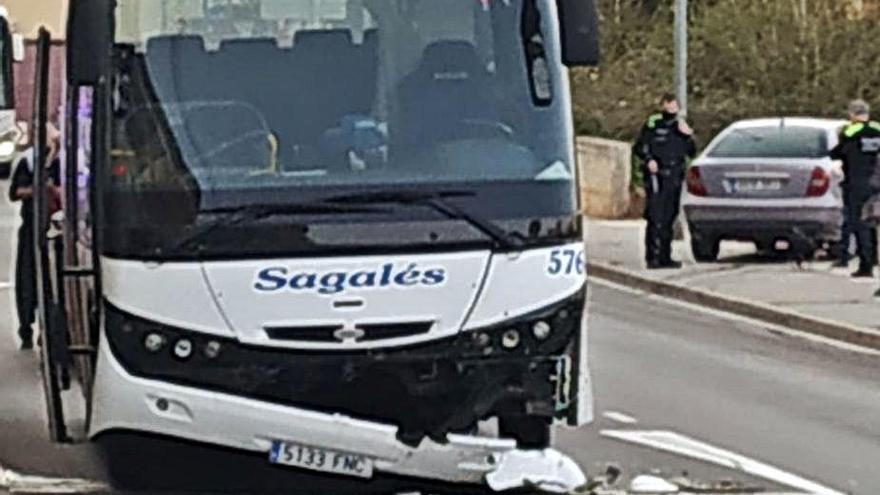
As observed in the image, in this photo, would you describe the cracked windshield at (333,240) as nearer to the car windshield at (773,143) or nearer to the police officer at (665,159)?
the police officer at (665,159)

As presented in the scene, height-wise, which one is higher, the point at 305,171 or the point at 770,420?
the point at 305,171

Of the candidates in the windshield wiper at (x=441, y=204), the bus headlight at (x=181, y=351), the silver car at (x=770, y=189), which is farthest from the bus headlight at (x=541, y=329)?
the silver car at (x=770, y=189)

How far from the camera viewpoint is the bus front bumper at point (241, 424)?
32.5 feet

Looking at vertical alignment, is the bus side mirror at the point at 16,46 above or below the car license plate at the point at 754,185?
above

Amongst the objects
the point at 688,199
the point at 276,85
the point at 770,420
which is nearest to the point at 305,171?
the point at 276,85

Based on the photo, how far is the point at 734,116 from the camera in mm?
34531

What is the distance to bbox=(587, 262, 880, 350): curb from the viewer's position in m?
19.0

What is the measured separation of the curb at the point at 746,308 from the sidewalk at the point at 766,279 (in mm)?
116

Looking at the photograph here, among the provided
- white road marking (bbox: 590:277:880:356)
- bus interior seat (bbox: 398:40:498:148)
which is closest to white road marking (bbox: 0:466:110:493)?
bus interior seat (bbox: 398:40:498:148)

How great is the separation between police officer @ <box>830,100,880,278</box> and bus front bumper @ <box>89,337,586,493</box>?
41.4 ft

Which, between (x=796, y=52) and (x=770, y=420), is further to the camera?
(x=796, y=52)

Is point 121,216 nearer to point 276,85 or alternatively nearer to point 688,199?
point 276,85

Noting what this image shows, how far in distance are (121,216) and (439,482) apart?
1961mm

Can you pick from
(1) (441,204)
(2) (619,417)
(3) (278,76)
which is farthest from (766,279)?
(3) (278,76)
